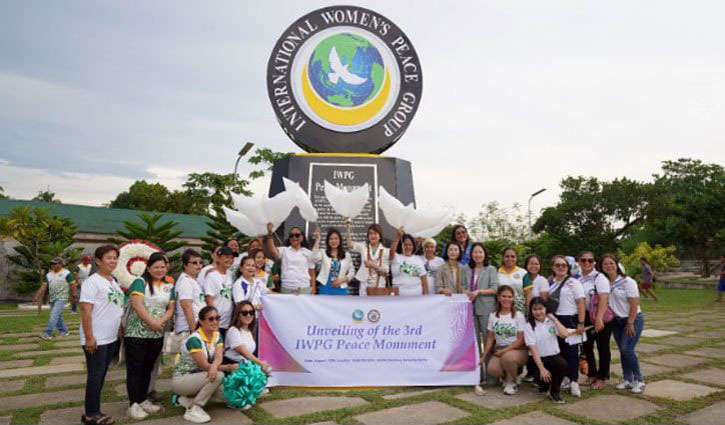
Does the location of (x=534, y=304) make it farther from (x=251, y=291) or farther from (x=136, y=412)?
(x=136, y=412)

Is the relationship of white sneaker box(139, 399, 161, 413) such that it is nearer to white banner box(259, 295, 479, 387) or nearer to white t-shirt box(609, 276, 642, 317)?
white banner box(259, 295, 479, 387)

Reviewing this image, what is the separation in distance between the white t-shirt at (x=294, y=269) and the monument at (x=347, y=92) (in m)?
2.15

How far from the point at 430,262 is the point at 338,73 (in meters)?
3.54

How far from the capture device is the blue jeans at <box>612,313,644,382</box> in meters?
4.06

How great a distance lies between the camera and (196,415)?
11.0ft

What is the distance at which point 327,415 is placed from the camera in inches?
134

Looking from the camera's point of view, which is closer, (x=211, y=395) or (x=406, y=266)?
(x=211, y=395)

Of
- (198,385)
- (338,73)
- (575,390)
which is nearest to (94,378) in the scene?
(198,385)

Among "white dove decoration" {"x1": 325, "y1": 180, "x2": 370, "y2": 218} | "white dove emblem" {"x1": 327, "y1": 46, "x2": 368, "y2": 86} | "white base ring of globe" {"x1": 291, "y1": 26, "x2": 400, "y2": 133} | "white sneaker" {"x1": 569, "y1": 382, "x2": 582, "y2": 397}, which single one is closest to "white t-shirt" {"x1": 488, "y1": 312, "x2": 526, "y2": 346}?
"white sneaker" {"x1": 569, "y1": 382, "x2": 582, "y2": 397}

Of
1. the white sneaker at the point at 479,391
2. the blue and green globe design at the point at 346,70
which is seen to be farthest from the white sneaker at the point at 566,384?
the blue and green globe design at the point at 346,70

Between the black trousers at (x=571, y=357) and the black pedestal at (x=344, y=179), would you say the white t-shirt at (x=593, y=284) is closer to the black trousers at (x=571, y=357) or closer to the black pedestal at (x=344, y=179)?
the black trousers at (x=571, y=357)

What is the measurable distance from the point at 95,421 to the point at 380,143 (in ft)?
16.5

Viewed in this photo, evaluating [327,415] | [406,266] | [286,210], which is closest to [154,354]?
[327,415]

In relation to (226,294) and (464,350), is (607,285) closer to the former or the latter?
(464,350)
